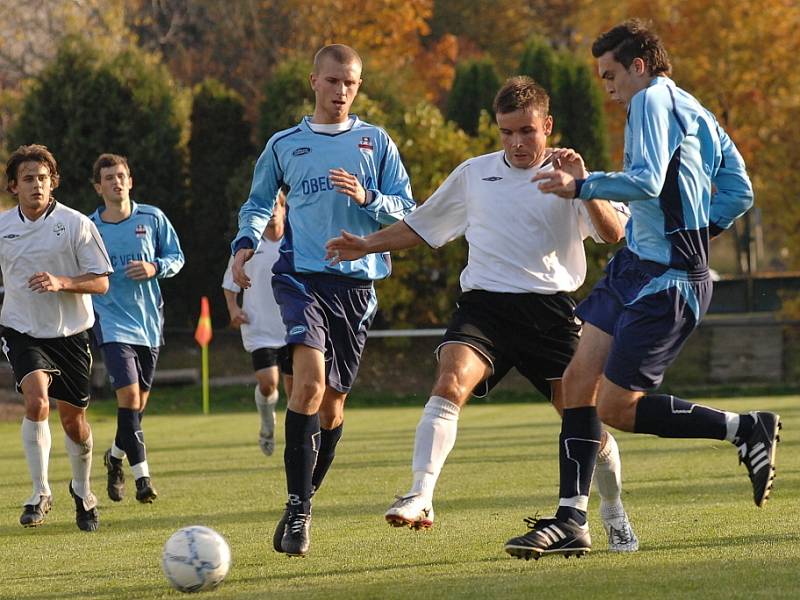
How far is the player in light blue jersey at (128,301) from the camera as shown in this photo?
10.0 m

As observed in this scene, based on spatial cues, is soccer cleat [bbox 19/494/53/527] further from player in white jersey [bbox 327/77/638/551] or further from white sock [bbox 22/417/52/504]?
player in white jersey [bbox 327/77/638/551]

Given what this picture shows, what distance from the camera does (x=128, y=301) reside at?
10359 millimetres

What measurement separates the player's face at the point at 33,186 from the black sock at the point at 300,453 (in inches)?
104

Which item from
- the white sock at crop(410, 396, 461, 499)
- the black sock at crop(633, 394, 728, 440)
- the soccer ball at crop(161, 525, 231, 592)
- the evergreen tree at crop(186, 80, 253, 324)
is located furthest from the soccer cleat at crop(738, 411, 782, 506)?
the evergreen tree at crop(186, 80, 253, 324)

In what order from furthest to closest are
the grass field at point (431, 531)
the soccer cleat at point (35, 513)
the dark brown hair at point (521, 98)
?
1. the soccer cleat at point (35, 513)
2. the dark brown hair at point (521, 98)
3. the grass field at point (431, 531)

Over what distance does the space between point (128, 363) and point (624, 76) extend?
507 centimetres

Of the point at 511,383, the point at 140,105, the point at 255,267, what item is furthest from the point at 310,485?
the point at 140,105

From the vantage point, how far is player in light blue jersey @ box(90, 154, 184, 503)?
1002 centimetres

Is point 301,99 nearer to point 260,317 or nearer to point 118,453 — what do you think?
point 260,317

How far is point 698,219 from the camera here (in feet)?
20.3

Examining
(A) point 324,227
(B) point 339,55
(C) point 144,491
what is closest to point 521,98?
(B) point 339,55

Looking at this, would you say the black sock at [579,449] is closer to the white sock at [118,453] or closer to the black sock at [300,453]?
the black sock at [300,453]

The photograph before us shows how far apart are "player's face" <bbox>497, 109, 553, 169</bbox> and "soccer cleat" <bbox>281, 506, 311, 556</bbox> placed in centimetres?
193

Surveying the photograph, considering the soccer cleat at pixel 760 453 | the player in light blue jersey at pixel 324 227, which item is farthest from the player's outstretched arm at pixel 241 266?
the soccer cleat at pixel 760 453
